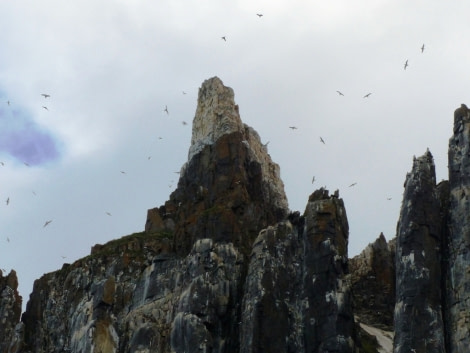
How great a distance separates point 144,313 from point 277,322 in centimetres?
2605

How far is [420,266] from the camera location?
368 feet

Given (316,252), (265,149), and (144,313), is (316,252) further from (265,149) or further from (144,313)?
(265,149)

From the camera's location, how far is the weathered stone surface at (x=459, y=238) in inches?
4242

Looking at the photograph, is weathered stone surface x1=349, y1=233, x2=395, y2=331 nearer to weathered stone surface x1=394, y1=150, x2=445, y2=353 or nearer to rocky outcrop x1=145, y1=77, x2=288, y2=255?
rocky outcrop x1=145, y1=77, x2=288, y2=255

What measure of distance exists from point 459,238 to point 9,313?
Answer: 276 ft

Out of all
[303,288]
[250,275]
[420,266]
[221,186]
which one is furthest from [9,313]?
[420,266]

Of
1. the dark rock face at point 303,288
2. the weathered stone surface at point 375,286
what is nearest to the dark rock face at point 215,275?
the dark rock face at point 303,288

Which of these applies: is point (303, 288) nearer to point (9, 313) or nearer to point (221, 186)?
point (221, 186)

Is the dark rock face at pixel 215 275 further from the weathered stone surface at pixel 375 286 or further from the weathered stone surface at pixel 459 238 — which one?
the weathered stone surface at pixel 375 286

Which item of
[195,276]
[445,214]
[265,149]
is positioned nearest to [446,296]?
[445,214]

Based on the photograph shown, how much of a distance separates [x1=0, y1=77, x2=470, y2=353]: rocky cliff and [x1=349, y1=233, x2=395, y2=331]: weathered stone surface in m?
0.21

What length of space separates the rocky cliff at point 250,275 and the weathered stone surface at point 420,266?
15cm

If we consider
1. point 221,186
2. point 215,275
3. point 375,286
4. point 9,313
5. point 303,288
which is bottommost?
point 303,288

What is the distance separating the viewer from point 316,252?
126438 mm
